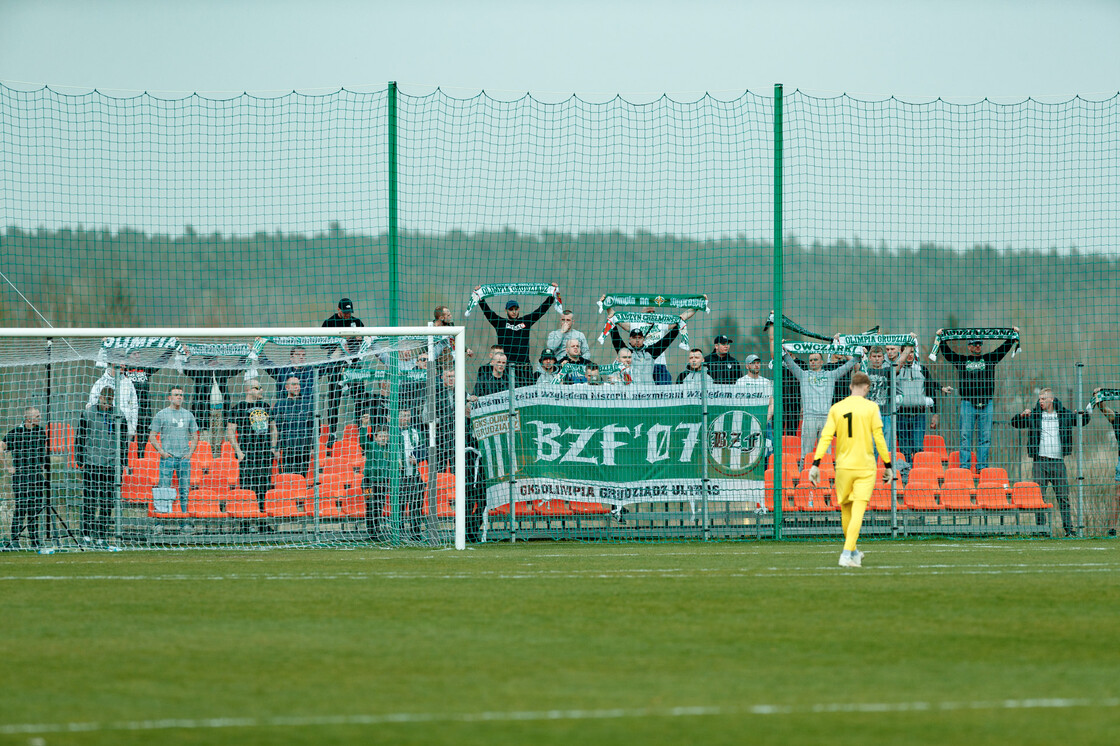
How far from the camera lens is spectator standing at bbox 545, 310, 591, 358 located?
1720 cm

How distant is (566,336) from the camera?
1731cm

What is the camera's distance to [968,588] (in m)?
9.91

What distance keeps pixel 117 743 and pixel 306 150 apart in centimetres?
1238

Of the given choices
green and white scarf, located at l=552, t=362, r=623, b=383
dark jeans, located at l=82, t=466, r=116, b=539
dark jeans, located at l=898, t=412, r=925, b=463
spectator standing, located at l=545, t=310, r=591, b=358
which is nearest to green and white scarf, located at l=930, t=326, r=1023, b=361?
dark jeans, located at l=898, t=412, r=925, b=463

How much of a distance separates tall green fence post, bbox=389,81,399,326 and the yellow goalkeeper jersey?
19.3 feet

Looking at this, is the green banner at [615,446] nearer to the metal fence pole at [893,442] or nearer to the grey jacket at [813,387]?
the grey jacket at [813,387]

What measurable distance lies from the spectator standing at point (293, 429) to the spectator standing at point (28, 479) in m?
2.60

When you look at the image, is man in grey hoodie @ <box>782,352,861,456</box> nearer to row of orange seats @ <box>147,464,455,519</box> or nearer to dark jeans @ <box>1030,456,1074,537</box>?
dark jeans @ <box>1030,456,1074,537</box>

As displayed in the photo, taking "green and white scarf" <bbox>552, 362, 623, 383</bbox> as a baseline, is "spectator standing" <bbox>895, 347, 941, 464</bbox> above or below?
below

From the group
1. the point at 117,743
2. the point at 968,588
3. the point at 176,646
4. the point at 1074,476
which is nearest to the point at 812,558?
the point at 968,588

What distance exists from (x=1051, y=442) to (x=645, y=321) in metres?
5.52

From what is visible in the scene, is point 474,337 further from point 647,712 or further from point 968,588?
point 647,712

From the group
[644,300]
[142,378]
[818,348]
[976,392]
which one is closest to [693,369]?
[644,300]

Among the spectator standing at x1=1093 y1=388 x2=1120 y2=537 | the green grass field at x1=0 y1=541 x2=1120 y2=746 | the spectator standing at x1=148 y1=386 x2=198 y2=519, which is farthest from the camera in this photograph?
the spectator standing at x1=1093 y1=388 x2=1120 y2=537
